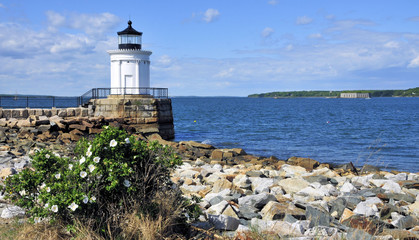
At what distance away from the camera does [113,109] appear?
23031 millimetres

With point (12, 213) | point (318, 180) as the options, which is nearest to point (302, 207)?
point (318, 180)

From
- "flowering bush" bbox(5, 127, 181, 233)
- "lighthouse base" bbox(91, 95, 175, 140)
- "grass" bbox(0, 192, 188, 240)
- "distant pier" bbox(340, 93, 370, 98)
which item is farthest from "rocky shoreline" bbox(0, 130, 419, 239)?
"distant pier" bbox(340, 93, 370, 98)

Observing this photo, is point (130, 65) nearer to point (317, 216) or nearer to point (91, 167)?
point (317, 216)

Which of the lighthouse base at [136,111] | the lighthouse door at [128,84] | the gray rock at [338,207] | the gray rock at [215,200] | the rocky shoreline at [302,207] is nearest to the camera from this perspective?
the rocky shoreline at [302,207]

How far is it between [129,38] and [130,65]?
1.61m

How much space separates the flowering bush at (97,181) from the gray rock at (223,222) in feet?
2.87

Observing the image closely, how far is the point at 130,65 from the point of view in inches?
933

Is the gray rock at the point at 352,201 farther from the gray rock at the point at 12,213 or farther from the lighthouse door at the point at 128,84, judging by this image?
the lighthouse door at the point at 128,84

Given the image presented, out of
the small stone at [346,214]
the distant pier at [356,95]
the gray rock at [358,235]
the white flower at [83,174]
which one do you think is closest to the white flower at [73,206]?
the white flower at [83,174]

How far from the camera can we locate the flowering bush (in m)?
4.30

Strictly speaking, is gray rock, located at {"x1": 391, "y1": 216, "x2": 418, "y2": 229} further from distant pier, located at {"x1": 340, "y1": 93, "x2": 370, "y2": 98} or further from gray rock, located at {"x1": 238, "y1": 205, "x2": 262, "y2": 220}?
distant pier, located at {"x1": 340, "y1": 93, "x2": 370, "y2": 98}

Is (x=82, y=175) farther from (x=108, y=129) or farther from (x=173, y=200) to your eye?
(x=173, y=200)

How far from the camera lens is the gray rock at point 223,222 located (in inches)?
207

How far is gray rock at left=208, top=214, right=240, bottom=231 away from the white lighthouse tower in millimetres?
18837
